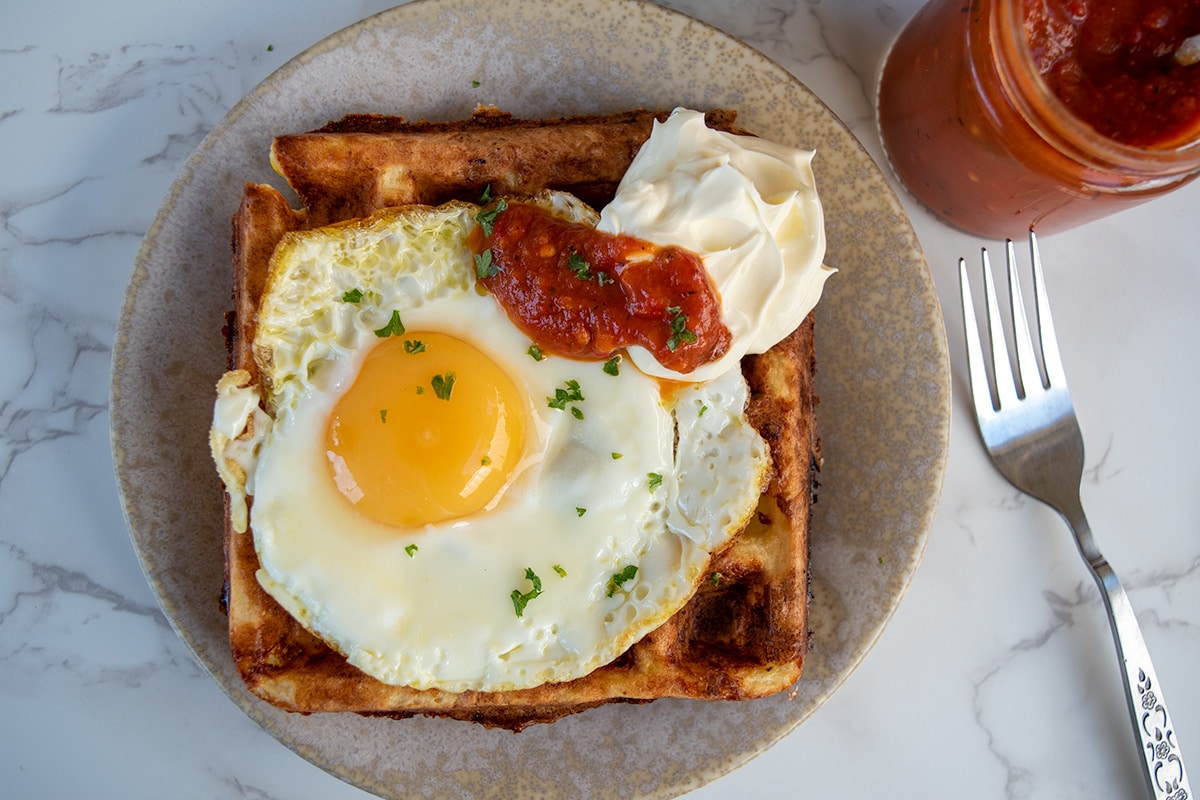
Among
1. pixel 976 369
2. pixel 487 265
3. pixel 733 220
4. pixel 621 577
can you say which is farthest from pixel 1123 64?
pixel 621 577

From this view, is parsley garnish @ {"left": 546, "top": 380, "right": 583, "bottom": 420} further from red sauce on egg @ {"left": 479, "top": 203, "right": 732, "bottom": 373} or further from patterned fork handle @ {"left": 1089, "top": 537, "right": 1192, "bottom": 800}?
patterned fork handle @ {"left": 1089, "top": 537, "right": 1192, "bottom": 800}

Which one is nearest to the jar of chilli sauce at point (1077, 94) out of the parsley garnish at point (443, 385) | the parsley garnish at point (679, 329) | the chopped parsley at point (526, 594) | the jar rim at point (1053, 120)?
the jar rim at point (1053, 120)

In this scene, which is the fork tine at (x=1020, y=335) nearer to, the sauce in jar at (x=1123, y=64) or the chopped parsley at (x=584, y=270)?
the sauce in jar at (x=1123, y=64)

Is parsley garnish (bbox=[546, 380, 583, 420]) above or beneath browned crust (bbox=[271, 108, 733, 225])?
beneath

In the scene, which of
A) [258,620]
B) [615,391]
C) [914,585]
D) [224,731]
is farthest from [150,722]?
[914,585]

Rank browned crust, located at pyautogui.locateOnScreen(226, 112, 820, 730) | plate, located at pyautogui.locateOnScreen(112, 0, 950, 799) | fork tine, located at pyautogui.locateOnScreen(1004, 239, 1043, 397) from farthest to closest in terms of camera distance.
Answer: fork tine, located at pyautogui.locateOnScreen(1004, 239, 1043, 397)
plate, located at pyautogui.locateOnScreen(112, 0, 950, 799)
browned crust, located at pyautogui.locateOnScreen(226, 112, 820, 730)

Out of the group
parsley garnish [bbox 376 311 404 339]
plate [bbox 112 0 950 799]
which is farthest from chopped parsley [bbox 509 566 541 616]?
parsley garnish [bbox 376 311 404 339]

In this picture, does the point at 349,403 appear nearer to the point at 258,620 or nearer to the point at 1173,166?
the point at 258,620
